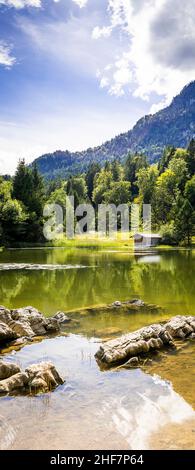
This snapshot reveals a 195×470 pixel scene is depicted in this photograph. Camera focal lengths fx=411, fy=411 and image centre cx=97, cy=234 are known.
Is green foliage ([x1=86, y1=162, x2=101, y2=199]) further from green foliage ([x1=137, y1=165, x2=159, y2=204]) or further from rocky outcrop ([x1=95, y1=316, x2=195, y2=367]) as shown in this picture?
rocky outcrop ([x1=95, y1=316, x2=195, y2=367])

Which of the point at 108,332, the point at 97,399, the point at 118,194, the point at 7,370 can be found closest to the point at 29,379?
the point at 7,370

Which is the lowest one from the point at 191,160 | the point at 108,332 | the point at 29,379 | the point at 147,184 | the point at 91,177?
the point at 108,332

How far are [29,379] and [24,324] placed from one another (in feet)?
22.9

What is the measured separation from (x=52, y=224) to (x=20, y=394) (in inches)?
3231

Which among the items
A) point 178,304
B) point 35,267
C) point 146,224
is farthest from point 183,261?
point 146,224

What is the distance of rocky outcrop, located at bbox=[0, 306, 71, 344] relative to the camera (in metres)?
19.0

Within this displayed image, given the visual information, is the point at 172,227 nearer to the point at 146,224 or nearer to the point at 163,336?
the point at 146,224

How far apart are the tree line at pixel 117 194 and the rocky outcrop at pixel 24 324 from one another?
180ft

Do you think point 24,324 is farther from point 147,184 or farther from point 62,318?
point 147,184

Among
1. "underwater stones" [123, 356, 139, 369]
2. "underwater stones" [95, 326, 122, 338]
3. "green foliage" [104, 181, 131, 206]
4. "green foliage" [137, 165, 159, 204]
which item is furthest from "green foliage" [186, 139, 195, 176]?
"underwater stones" [123, 356, 139, 369]

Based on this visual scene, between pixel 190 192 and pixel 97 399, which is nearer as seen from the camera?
pixel 97 399

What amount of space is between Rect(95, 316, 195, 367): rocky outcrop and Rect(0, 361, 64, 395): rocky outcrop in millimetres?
2735

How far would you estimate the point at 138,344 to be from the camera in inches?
670
